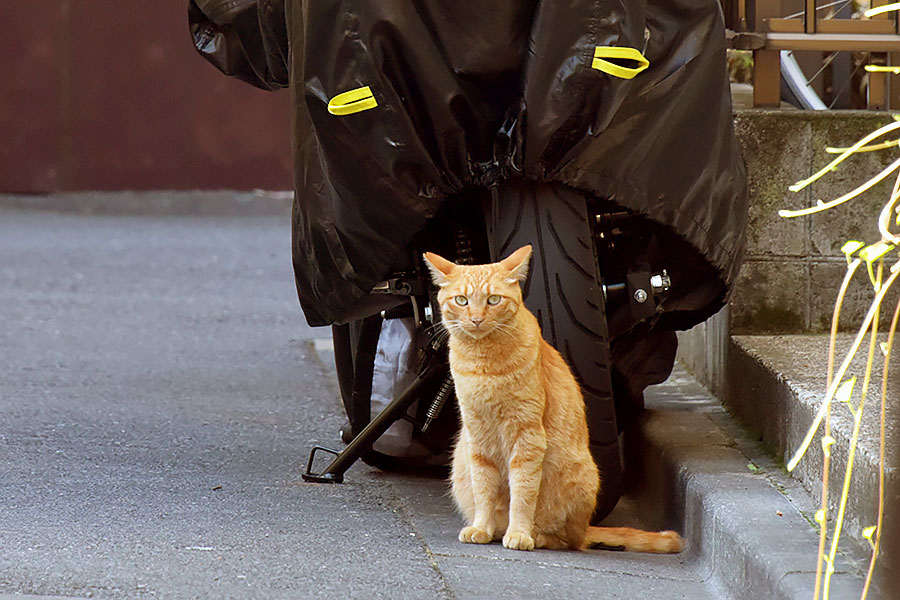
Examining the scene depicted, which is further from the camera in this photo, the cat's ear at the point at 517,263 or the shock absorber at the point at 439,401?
the shock absorber at the point at 439,401

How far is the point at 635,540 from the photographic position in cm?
314

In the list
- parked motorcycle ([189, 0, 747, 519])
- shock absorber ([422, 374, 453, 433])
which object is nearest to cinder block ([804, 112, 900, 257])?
parked motorcycle ([189, 0, 747, 519])

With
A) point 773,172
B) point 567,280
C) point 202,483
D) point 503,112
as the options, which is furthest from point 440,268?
point 773,172

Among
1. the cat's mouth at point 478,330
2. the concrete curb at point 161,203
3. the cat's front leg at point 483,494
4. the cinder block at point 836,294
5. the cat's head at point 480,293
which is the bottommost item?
the concrete curb at point 161,203

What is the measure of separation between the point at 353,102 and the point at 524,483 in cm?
100

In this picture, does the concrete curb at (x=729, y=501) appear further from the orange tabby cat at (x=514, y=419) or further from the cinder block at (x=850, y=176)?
the cinder block at (x=850, y=176)

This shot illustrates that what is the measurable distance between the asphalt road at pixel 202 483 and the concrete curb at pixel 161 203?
14.2 feet

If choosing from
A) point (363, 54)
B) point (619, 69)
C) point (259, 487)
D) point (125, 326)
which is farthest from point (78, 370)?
point (619, 69)

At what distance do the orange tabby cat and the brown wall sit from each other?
31.5 feet

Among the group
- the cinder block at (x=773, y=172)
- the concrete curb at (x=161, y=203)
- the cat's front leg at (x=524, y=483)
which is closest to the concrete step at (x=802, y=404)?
the cinder block at (x=773, y=172)

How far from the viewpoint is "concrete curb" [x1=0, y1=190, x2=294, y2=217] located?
11812mm

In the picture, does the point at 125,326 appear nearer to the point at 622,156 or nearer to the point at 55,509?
the point at 55,509

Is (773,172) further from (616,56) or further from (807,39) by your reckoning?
(616,56)

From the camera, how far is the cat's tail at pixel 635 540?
3.12 metres
